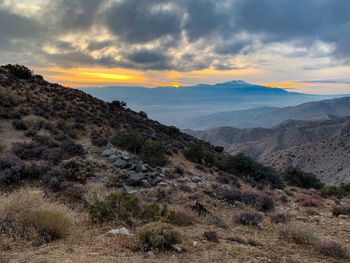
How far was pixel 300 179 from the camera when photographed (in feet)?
95.7

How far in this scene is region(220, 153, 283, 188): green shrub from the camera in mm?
23406

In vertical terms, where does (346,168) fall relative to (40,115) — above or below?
below

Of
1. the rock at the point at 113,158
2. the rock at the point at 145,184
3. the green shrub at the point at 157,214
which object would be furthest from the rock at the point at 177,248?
the rock at the point at 113,158

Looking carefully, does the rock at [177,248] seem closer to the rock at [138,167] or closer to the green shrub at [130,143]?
the rock at [138,167]

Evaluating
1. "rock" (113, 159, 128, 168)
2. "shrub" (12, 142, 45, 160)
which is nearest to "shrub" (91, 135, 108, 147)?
"rock" (113, 159, 128, 168)

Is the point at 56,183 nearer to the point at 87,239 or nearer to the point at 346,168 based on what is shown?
the point at 87,239

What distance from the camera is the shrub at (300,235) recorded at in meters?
7.71

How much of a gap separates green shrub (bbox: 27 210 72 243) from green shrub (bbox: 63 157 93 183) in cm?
633

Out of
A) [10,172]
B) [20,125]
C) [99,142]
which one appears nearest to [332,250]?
[10,172]

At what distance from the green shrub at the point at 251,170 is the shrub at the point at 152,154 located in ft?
20.1

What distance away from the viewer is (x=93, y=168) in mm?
14820

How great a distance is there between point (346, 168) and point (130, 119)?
164 feet

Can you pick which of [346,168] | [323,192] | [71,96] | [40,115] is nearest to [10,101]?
[40,115]

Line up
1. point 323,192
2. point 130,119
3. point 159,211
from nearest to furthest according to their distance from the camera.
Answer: point 159,211, point 323,192, point 130,119
